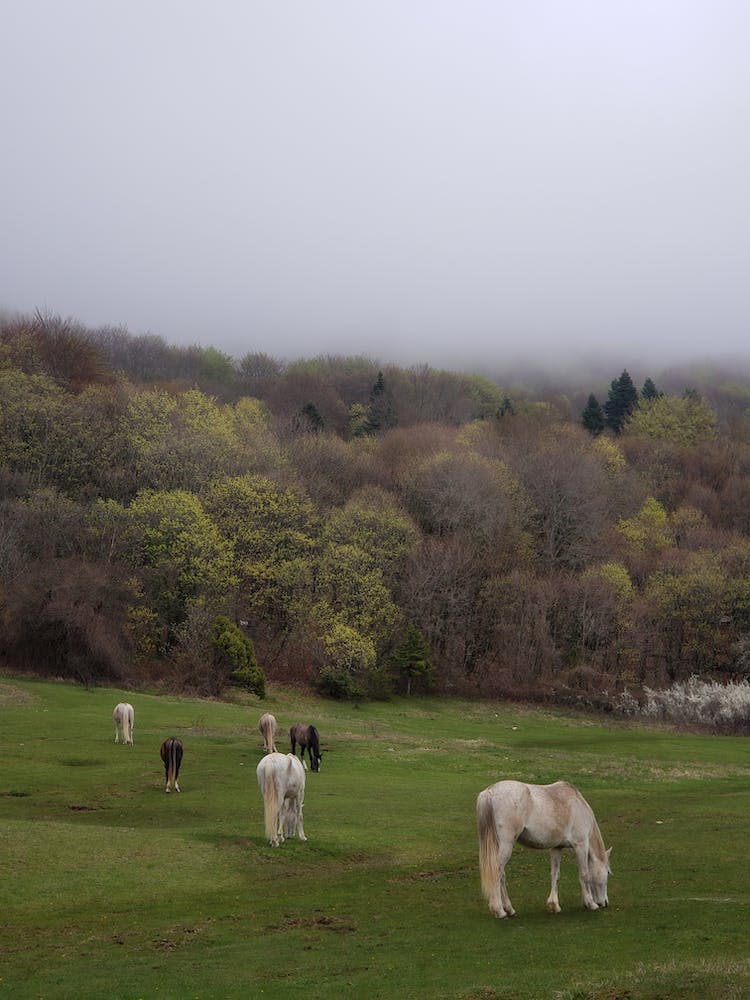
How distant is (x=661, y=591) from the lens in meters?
80.3

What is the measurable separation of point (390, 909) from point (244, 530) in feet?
196

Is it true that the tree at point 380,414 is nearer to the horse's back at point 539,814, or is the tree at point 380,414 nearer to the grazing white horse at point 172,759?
the grazing white horse at point 172,759

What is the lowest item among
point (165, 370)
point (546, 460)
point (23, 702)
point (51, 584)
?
point (23, 702)

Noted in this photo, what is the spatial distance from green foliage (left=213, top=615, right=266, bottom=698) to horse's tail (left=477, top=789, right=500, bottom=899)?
4412cm

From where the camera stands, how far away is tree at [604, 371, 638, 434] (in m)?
147

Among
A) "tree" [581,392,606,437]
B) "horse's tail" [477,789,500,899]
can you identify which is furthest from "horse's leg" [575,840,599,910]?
"tree" [581,392,606,437]

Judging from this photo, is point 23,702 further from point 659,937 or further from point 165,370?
point 165,370

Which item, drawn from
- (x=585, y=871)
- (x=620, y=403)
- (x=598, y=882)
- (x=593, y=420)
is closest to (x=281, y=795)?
(x=585, y=871)

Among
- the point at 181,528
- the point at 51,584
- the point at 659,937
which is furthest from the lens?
the point at 181,528

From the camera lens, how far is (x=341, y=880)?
2164 cm

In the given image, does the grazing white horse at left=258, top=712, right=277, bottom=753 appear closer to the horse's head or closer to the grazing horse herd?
the grazing horse herd

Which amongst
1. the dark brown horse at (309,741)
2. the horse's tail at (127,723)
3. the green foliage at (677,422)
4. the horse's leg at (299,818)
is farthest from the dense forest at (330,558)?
the horse's leg at (299,818)

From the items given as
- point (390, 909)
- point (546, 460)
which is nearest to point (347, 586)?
point (546, 460)

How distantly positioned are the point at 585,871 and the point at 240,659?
4540 centimetres
